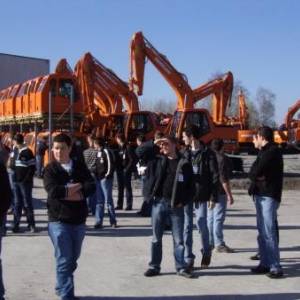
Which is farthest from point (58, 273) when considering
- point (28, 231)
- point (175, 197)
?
point (28, 231)

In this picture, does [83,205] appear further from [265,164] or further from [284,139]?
[284,139]

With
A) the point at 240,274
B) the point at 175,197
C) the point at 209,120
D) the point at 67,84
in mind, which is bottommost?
the point at 240,274

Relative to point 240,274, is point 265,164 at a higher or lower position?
higher

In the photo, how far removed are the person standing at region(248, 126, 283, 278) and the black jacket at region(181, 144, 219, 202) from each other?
625 millimetres

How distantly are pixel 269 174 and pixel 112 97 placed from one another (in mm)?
24426

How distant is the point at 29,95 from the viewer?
93.8 feet

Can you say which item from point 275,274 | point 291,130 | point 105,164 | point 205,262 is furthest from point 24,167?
point 291,130

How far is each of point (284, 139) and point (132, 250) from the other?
1555 inches

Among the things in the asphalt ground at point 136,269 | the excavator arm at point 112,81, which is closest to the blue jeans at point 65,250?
the asphalt ground at point 136,269

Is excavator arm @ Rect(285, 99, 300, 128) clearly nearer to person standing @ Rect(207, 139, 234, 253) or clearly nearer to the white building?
the white building

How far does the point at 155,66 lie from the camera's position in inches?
1117

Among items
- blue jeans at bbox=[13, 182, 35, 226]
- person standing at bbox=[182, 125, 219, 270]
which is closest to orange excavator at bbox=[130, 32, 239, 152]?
blue jeans at bbox=[13, 182, 35, 226]

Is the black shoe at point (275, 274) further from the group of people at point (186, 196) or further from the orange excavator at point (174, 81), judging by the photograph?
the orange excavator at point (174, 81)

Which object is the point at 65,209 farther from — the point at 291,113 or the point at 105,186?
the point at 291,113
